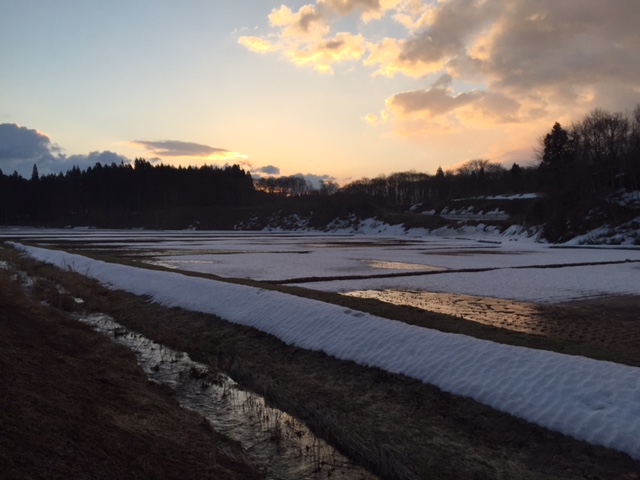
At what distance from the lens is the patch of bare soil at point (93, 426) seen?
499cm

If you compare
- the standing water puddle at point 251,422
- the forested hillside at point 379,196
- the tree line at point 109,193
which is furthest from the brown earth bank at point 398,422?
the tree line at point 109,193

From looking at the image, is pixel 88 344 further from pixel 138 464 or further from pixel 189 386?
pixel 138 464

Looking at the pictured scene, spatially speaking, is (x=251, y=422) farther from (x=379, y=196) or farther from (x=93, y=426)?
(x=379, y=196)

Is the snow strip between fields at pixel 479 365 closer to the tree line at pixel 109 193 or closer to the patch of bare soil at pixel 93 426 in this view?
the patch of bare soil at pixel 93 426

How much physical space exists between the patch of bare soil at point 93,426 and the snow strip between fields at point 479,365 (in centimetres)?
369

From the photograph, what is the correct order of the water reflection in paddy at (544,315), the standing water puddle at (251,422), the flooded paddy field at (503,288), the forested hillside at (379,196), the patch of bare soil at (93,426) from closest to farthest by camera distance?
the patch of bare soil at (93,426) → the standing water puddle at (251,422) → the water reflection in paddy at (544,315) → the flooded paddy field at (503,288) → the forested hillside at (379,196)

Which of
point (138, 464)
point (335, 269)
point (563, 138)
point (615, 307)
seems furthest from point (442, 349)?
point (563, 138)

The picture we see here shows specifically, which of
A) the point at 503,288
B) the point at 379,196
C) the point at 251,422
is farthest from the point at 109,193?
the point at 251,422

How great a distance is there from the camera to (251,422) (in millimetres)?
7703

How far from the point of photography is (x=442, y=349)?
9.48m

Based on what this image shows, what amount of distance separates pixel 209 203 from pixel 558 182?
382 ft

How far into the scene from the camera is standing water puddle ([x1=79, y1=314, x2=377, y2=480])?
6.26m

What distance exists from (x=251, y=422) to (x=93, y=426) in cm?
247

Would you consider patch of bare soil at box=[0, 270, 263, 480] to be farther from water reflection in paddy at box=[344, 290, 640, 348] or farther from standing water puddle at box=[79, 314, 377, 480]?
water reflection in paddy at box=[344, 290, 640, 348]
